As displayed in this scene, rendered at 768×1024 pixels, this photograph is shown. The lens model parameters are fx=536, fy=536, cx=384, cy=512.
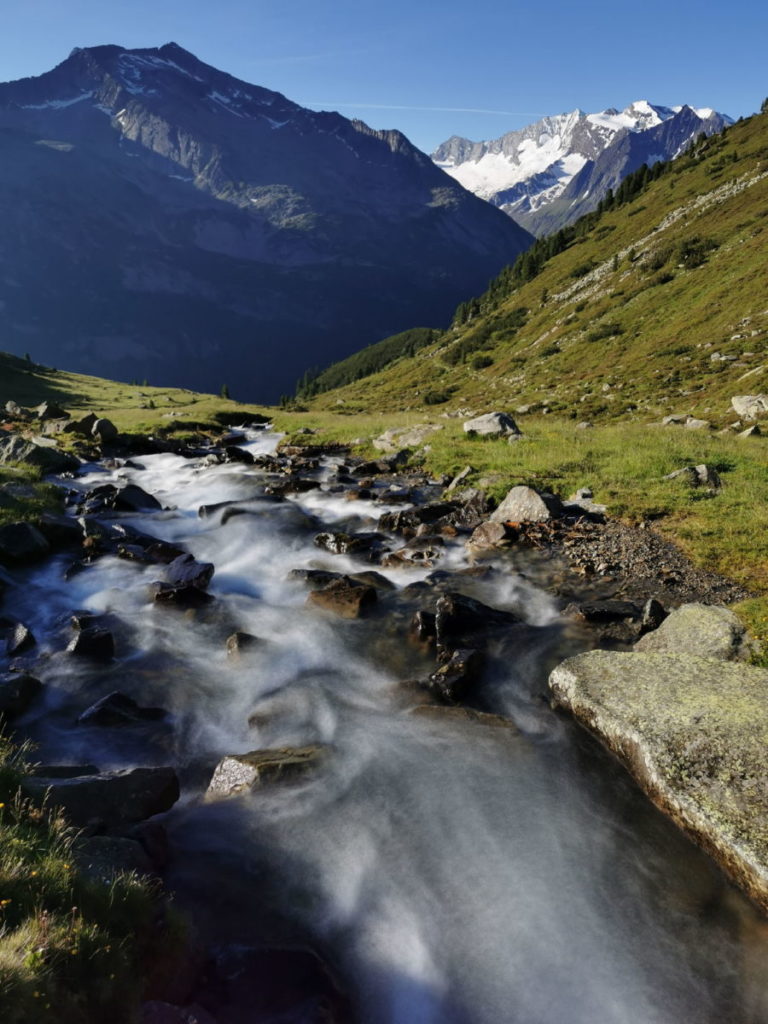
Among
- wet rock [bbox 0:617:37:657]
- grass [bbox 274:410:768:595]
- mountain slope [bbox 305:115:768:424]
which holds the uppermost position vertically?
mountain slope [bbox 305:115:768:424]

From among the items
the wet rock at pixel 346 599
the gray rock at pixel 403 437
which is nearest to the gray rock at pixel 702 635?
the wet rock at pixel 346 599

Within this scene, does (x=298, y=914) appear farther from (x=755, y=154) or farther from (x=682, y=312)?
(x=755, y=154)

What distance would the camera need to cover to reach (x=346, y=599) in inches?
583

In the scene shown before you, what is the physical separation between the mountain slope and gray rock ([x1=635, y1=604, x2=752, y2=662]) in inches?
1347

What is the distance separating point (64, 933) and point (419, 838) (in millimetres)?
5180

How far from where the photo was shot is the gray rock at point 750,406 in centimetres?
3666

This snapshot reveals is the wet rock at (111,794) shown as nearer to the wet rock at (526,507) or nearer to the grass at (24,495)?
the grass at (24,495)

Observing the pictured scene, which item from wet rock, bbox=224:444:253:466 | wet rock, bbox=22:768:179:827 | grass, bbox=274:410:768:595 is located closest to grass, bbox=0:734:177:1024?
wet rock, bbox=22:768:179:827

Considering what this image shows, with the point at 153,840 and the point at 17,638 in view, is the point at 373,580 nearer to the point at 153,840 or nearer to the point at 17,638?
the point at 17,638

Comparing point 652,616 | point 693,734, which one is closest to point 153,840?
point 693,734

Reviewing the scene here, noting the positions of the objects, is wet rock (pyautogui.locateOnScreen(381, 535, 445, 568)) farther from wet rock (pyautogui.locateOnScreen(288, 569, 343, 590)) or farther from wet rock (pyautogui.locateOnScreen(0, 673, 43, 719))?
wet rock (pyautogui.locateOnScreen(0, 673, 43, 719))

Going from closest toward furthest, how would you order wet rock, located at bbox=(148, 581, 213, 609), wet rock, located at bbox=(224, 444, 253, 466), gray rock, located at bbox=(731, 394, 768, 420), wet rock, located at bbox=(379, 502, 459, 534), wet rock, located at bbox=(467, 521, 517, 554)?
1. wet rock, located at bbox=(148, 581, 213, 609)
2. wet rock, located at bbox=(467, 521, 517, 554)
3. wet rock, located at bbox=(379, 502, 459, 534)
4. wet rock, located at bbox=(224, 444, 253, 466)
5. gray rock, located at bbox=(731, 394, 768, 420)

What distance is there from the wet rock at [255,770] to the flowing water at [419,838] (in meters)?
0.23

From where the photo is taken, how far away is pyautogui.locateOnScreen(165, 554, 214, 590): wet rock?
1638cm
